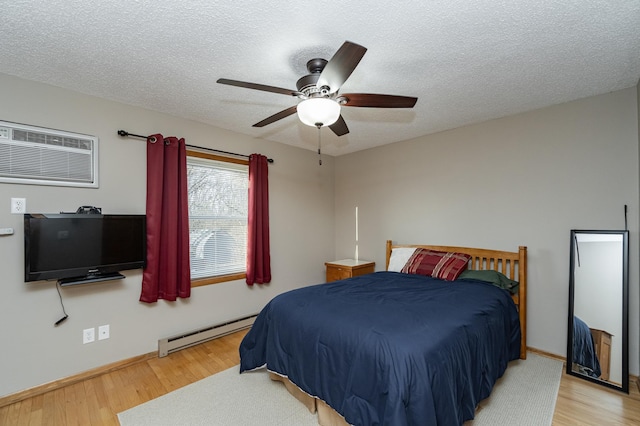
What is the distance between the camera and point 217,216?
364 centimetres

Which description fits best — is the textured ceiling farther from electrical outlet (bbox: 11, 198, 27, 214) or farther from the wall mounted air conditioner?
electrical outlet (bbox: 11, 198, 27, 214)

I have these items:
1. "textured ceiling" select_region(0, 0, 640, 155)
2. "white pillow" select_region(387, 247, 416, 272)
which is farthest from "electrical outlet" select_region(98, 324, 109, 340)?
"white pillow" select_region(387, 247, 416, 272)

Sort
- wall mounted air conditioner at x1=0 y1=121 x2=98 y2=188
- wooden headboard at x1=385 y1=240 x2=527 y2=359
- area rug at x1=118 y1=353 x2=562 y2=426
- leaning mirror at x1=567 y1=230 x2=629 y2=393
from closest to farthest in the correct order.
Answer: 1. area rug at x1=118 y1=353 x2=562 y2=426
2. wall mounted air conditioner at x1=0 y1=121 x2=98 y2=188
3. leaning mirror at x1=567 y1=230 x2=629 y2=393
4. wooden headboard at x1=385 y1=240 x2=527 y2=359

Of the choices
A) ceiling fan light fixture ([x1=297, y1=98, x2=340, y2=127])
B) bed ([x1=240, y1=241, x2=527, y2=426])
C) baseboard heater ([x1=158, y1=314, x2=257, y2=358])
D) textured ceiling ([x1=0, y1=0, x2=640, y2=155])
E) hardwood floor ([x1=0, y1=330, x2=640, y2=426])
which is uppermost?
textured ceiling ([x1=0, y1=0, x2=640, y2=155])

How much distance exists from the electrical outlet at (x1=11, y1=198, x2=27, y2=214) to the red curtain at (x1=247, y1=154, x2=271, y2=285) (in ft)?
6.79

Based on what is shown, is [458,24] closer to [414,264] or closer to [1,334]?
[414,264]

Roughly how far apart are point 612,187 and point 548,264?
0.88 m

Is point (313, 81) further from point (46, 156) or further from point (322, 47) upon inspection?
point (46, 156)

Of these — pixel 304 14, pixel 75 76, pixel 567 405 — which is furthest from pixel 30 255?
pixel 567 405

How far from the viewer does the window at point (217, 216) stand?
135 inches

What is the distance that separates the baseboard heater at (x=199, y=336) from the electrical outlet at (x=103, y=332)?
0.48 m

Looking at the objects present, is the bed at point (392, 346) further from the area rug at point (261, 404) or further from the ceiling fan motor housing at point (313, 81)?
the ceiling fan motor housing at point (313, 81)

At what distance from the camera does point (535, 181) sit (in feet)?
10.0

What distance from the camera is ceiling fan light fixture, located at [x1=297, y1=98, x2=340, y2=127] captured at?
1.87m
